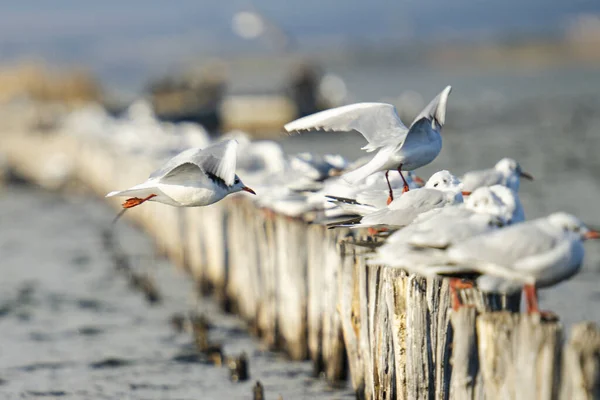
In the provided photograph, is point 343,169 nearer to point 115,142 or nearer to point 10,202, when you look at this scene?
point 115,142

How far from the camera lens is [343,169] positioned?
8258mm

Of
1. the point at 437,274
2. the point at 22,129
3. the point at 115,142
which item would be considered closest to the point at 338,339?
the point at 437,274

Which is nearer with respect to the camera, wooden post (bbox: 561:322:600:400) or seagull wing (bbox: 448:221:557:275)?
wooden post (bbox: 561:322:600:400)

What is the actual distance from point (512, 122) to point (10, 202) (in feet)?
62.2

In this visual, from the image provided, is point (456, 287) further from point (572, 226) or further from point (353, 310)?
point (353, 310)

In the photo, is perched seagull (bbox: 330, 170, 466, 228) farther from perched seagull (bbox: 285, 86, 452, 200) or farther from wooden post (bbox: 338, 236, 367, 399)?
wooden post (bbox: 338, 236, 367, 399)

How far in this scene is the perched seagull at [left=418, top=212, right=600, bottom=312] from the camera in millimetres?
4426

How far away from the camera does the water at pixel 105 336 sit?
8.11m

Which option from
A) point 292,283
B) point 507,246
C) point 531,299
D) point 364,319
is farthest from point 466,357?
point 292,283

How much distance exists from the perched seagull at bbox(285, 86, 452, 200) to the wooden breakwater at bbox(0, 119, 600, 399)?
0.52 metres

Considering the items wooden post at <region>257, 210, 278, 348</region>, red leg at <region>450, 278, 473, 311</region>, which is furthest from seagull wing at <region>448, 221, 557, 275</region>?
wooden post at <region>257, 210, 278, 348</region>

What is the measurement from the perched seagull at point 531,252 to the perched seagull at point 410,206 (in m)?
0.99

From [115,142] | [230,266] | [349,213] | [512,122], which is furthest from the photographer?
[512,122]

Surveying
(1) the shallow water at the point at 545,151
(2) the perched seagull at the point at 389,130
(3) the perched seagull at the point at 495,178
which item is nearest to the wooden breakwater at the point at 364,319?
(2) the perched seagull at the point at 389,130
